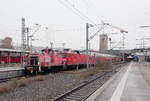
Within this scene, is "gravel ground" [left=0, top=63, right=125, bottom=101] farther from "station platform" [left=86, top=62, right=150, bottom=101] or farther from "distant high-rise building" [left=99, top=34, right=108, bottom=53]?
"distant high-rise building" [left=99, top=34, right=108, bottom=53]

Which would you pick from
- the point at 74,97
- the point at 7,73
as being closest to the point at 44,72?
the point at 7,73

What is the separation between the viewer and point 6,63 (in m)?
36.8

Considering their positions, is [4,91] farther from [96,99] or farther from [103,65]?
Answer: [103,65]

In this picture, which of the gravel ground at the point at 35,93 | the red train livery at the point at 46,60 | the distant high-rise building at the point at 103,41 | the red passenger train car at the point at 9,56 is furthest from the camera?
the distant high-rise building at the point at 103,41

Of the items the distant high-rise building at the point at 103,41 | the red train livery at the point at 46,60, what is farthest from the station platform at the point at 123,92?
the distant high-rise building at the point at 103,41

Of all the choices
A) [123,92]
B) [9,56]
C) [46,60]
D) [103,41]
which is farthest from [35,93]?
[103,41]

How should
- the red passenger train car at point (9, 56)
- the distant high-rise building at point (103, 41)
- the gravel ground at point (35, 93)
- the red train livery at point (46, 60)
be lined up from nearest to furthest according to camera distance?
the gravel ground at point (35, 93) → the red train livery at point (46, 60) → the red passenger train car at point (9, 56) → the distant high-rise building at point (103, 41)

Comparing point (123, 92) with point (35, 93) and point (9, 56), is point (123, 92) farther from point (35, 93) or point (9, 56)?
point (9, 56)

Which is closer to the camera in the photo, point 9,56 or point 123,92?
point 123,92

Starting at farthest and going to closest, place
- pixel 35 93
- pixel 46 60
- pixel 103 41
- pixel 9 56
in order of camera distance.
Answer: pixel 103 41 → pixel 9 56 → pixel 46 60 → pixel 35 93

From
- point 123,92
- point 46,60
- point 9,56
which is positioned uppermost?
point 9,56

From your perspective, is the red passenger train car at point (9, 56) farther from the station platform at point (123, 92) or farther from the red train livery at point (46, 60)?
the station platform at point (123, 92)

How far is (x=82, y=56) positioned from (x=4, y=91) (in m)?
27.3

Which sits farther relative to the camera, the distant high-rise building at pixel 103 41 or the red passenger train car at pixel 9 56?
the distant high-rise building at pixel 103 41
